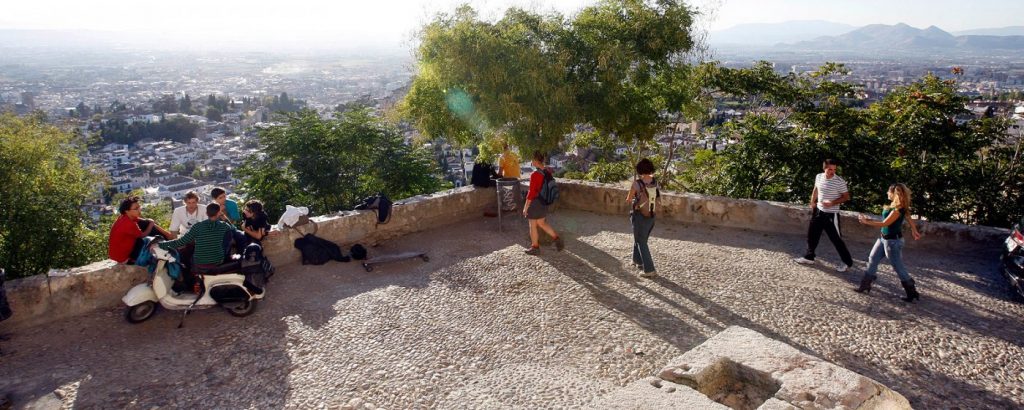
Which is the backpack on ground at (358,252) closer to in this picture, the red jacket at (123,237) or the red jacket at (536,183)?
the red jacket at (536,183)

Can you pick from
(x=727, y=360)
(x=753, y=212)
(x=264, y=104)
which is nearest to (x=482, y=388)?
(x=727, y=360)

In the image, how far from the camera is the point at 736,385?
444cm

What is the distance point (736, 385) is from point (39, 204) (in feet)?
35.4

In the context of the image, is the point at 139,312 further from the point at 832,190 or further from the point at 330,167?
the point at 832,190

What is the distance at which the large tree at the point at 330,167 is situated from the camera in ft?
41.5

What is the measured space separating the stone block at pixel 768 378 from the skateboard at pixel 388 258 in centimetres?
416

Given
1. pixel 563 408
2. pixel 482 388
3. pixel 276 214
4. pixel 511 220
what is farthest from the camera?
pixel 276 214

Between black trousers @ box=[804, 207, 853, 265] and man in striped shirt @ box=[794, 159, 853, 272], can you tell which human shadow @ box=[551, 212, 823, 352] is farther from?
man in striped shirt @ box=[794, 159, 853, 272]

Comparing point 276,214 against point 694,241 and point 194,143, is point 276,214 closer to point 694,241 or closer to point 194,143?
point 694,241

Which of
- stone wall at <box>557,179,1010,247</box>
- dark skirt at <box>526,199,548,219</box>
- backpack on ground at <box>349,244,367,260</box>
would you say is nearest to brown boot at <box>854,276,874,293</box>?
stone wall at <box>557,179,1010,247</box>

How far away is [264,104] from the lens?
2840 inches

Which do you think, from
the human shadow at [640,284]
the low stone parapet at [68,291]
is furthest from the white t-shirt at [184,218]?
the human shadow at [640,284]

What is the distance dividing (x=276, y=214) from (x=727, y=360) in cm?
1009

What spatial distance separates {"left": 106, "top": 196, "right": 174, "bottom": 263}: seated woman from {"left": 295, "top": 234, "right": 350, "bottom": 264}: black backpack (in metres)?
1.80
